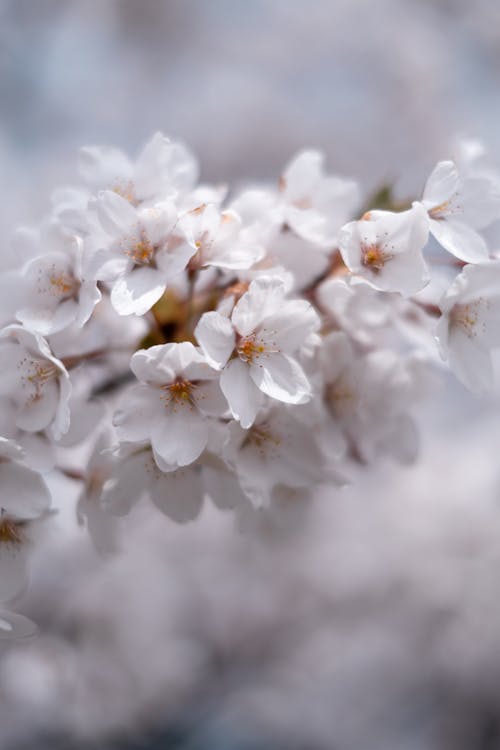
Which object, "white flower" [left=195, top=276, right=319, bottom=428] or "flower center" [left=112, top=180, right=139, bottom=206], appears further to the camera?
"flower center" [left=112, top=180, right=139, bottom=206]

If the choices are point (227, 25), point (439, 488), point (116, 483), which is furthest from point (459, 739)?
point (227, 25)

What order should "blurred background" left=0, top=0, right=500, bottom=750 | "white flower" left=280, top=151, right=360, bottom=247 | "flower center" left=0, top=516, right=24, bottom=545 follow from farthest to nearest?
"blurred background" left=0, top=0, right=500, bottom=750 → "white flower" left=280, top=151, right=360, bottom=247 → "flower center" left=0, top=516, right=24, bottom=545

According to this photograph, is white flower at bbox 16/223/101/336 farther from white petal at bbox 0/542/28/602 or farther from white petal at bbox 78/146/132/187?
white petal at bbox 0/542/28/602

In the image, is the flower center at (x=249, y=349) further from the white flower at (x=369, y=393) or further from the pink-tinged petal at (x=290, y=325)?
the white flower at (x=369, y=393)

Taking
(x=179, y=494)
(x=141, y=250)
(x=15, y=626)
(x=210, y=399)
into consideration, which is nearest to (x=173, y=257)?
(x=141, y=250)

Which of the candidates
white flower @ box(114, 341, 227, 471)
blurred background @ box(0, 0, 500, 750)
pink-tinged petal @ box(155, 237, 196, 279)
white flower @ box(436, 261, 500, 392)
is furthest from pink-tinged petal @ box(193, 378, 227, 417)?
blurred background @ box(0, 0, 500, 750)

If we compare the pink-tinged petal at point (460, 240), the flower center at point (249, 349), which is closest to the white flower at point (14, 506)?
the flower center at point (249, 349)
